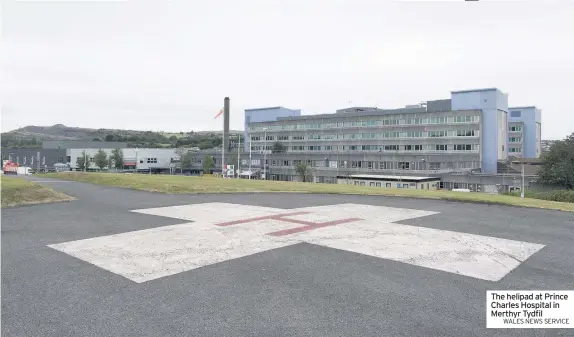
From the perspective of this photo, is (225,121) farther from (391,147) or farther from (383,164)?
(391,147)

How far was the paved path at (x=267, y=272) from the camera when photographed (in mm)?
5621

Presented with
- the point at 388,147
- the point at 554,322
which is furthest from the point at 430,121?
the point at 554,322

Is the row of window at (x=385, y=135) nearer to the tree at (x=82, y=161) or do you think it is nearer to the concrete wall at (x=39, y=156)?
the tree at (x=82, y=161)

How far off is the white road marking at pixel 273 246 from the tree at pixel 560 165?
51510 millimetres

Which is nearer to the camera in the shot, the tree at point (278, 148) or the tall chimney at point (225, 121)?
the tall chimney at point (225, 121)

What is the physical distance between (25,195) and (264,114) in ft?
337

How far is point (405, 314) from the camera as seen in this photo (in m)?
5.96

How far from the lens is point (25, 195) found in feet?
62.0

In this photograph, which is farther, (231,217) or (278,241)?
(231,217)

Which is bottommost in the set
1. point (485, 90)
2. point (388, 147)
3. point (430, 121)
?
point (388, 147)

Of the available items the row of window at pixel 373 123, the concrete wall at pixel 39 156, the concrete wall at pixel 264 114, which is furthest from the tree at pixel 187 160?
the concrete wall at pixel 39 156

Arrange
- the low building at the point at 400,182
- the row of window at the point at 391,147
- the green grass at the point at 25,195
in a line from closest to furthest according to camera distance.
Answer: the green grass at the point at 25,195, the low building at the point at 400,182, the row of window at the point at 391,147

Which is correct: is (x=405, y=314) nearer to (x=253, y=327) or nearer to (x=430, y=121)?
(x=253, y=327)

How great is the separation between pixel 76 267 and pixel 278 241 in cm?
504
